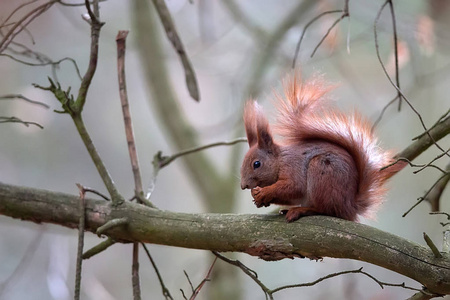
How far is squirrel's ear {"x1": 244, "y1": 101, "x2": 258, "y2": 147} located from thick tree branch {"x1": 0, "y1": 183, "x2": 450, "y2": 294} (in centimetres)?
37

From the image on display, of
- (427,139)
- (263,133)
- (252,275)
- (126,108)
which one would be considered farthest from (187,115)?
(252,275)

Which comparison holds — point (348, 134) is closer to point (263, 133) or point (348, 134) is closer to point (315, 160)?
point (315, 160)

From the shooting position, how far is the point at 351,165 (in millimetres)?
1443

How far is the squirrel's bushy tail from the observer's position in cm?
146

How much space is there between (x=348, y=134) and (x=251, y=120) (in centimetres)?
31

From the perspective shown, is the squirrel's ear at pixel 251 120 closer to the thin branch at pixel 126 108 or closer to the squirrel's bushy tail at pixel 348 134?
the squirrel's bushy tail at pixel 348 134

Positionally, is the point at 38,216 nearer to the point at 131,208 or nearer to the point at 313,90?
the point at 131,208

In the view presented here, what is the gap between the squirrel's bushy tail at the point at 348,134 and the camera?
1.46 m

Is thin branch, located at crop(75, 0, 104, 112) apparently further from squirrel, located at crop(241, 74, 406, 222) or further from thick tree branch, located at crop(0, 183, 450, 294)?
squirrel, located at crop(241, 74, 406, 222)

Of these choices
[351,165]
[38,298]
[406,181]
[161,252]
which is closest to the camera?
[351,165]

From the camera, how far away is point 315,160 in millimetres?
1442

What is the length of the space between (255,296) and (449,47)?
2482mm

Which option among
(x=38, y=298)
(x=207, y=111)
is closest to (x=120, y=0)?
(x=207, y=111)

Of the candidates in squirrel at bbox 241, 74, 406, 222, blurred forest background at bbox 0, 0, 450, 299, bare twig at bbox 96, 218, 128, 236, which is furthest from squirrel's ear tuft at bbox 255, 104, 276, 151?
blurred forest background at bbox 0, 0, 450, 299
